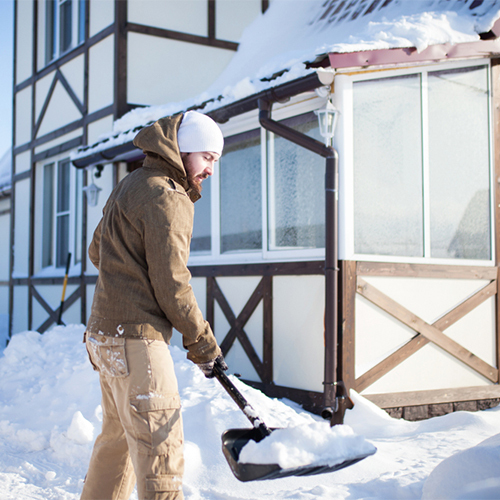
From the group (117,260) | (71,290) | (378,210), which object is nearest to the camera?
(117,260)

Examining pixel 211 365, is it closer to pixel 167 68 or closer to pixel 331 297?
pixel 331 297

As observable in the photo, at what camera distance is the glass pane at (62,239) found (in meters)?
9.52

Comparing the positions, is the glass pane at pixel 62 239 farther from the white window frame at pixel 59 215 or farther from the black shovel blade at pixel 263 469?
the black shovel blade at pixel 263 469

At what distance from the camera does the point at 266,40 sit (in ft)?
27.0

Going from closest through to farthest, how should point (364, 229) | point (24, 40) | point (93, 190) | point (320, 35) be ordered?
point (364, 229) → point (320, 35) → point (93, 190) → point (24, 40)

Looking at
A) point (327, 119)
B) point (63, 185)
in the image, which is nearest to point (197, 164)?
point (327, 119)

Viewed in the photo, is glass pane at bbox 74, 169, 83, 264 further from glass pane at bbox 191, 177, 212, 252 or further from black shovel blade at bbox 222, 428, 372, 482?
black shovel blade at bbox 222, 428, 372, 482

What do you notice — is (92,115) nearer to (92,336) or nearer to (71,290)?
(71,290)

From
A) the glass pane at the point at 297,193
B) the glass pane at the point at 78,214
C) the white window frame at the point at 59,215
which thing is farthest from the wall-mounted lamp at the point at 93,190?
the glass pane at the point at 297,193

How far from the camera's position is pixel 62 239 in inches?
378

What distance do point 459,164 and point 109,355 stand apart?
4.38 metres

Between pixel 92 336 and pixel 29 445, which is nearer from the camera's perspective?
pixel 92 336

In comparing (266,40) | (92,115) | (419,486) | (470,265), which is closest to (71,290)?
(92,115)

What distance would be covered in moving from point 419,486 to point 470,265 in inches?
112
